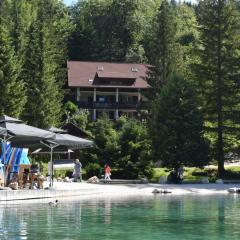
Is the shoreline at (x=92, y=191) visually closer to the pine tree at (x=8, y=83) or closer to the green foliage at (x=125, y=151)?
the green foliage at (x=125, y=151)

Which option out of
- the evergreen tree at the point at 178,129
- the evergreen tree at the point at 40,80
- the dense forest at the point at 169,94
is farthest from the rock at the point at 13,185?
the evergreen tree at the point at 40,80

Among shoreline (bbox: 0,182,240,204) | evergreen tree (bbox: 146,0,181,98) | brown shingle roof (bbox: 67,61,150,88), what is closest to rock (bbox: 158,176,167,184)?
shoreline (bbox: 0,182,240,204)

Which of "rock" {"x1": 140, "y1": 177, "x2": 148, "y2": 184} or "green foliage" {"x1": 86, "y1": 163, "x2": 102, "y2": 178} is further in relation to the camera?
"green foliage" {"x1": 86, "y1": 163, "x2": 102, "y2": 178}

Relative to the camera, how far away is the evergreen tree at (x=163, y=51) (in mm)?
59375

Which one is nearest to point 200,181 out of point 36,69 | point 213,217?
point 213,217

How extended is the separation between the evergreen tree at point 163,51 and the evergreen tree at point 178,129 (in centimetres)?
1664

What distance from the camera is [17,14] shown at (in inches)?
3098

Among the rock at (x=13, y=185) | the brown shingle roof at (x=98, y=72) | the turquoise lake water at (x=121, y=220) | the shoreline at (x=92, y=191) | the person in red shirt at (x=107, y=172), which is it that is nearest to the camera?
the turquoise lake water at (x=121, y=220)

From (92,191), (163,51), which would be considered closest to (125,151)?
(92,191)

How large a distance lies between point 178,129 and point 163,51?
19857 millimetres

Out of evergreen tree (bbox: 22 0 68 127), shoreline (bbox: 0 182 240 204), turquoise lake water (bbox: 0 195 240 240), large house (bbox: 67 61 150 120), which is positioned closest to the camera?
turquoise lake water (bbox: 0 195 240 240)

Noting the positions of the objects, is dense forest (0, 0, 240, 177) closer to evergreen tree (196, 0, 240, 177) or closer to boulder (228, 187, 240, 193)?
evergreen tree (196, 0, 240, 177)

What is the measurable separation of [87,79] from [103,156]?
41209 millimetres

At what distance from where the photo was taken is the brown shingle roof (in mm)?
79875
